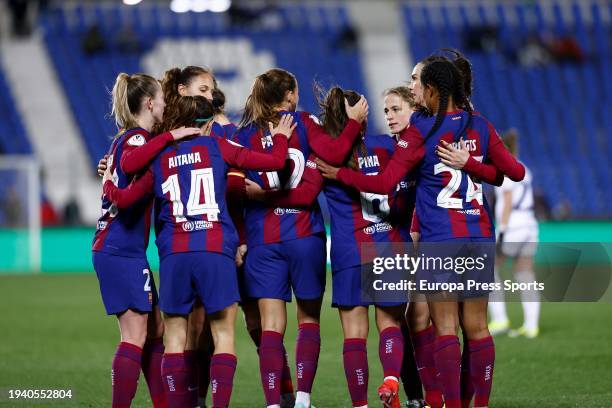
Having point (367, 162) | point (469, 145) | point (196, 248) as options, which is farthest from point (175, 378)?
point (469, 145)

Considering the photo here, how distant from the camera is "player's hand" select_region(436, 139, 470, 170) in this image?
19.9 feet

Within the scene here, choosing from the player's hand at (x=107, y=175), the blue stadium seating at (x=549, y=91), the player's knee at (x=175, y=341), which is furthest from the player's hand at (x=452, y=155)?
the blue stadium seating at (x=549, y=91)

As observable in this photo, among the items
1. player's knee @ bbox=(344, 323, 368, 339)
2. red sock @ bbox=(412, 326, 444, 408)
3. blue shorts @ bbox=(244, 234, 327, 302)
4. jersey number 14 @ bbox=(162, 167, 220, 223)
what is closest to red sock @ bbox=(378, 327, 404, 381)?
player's knee @ bbox=(344, 323, 368, 339)

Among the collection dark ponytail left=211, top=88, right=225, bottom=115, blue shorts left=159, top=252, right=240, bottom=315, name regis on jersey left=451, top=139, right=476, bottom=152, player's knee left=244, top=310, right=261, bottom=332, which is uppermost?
dark ponytail left=211, top=88, right=225, bottom=115

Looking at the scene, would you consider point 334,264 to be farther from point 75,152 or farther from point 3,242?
point 75,152

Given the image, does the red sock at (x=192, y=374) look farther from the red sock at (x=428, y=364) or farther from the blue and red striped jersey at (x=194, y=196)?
the red sock at (x=428, y=364)

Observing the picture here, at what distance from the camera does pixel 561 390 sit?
785cm

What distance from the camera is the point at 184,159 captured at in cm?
609

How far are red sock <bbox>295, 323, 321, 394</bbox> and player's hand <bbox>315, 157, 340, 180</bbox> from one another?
36.8 inches

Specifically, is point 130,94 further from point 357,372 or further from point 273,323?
point 357,372

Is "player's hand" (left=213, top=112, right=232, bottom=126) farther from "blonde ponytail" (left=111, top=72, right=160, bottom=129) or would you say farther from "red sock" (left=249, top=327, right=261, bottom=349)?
"red sock" (left=249, top=327, right=261, bottom=349)

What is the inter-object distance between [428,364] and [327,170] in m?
1.37

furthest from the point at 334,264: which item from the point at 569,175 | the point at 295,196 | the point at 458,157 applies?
the point at 569,175

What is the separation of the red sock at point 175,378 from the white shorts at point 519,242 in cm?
576
